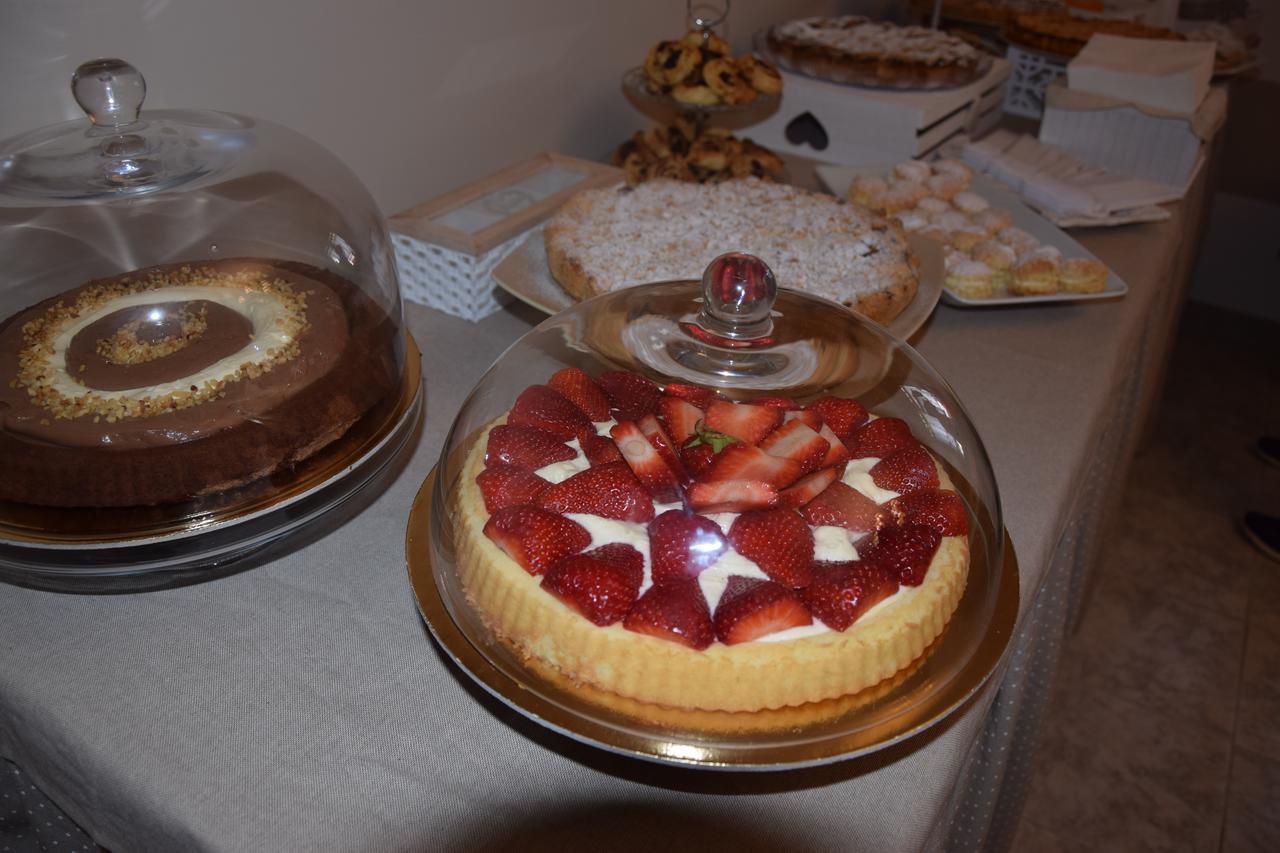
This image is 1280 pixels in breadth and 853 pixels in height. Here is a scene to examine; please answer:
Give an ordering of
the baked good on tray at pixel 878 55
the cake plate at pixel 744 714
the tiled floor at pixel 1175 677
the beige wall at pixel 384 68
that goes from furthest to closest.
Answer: the baked good on tray at pixel 878 55
the tiled floor at pixel 1175 677
the beige wall at pixel 384 68
the cake plate at pixel 744 714

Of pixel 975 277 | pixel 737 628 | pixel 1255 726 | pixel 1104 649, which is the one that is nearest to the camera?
pixel 737 628

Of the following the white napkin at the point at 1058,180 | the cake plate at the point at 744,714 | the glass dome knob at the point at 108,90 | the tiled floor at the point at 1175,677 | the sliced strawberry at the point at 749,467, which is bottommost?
the tiled floor at the point at 1175,677

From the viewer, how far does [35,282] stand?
1036mm

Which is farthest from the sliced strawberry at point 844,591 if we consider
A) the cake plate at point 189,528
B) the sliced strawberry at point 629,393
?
the cake plate at point 189,528

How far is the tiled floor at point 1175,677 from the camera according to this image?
216 centimetres

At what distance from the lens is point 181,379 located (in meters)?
0.92

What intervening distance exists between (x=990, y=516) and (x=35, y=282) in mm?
1038

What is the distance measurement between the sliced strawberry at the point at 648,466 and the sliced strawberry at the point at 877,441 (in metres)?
0.20

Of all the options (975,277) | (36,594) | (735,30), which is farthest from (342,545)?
(735,30)

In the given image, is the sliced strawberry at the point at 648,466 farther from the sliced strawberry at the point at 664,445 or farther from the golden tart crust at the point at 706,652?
the golden tart crust at the point at 706,652

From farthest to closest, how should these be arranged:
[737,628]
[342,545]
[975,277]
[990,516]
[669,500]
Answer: [975,277] → [342,545] → [990,516] → [669,500] → [737,628]

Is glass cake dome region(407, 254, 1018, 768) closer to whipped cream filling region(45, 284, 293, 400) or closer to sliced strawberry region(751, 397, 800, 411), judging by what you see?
sliced strawberry region(751, 397, 800, 411)

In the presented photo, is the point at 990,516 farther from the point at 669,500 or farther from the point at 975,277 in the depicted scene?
the point at 975,277

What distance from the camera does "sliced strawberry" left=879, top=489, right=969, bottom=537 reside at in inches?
35.0
